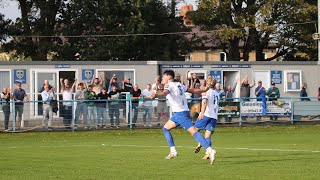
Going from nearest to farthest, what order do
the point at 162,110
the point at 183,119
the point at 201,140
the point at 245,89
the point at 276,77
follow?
the point at 201,140
the point at 183,119
the point at 162,110
the point at 245,89
the point at 276,77

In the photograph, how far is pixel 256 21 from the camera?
61.9 meters

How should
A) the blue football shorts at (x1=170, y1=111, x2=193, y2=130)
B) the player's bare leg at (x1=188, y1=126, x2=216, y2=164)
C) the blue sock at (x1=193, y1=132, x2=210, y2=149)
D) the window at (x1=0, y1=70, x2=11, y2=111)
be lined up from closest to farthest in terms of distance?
the player's bare leg at (x1=188, y1=126, x2=216, y2=164), the blue sock at (x1=193, y1=132, x2=210, y2=149), the blue football shorts at (x1=170, y1=111, x2=193, y2=130), the window at (x1=0, y1=70, x2=11, y2=111)

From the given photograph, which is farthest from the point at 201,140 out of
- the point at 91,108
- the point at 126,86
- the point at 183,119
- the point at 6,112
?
the point at 126,86

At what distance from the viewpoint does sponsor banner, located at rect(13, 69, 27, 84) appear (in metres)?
39.3

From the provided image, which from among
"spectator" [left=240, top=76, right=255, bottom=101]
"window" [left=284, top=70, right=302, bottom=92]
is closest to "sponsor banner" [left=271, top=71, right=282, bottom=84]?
"window" [left=284, top=70, right=302, bottom=92]

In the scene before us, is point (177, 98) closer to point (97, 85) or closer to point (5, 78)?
point (97, 85)

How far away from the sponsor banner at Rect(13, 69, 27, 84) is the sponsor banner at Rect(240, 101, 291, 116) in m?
10.4

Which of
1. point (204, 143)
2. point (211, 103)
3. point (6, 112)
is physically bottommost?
point (204, 143)

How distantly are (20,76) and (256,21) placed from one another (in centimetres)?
2680

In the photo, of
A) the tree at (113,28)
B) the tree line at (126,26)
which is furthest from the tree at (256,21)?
the tree at (113,28)

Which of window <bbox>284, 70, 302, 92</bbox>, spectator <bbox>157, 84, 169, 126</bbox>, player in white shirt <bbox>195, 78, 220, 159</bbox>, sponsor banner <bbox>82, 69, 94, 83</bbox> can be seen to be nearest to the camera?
player in white shirt <bbox>195, 78, 220, 159</bbox>

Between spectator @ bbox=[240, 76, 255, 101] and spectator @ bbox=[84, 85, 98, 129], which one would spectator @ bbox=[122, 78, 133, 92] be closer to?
spectator @ bbox=[84, 85, 98, 129]

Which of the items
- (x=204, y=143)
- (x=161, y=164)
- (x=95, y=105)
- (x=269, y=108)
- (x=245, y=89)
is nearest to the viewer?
(x=161, y=164)

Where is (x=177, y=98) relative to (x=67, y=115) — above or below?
above
